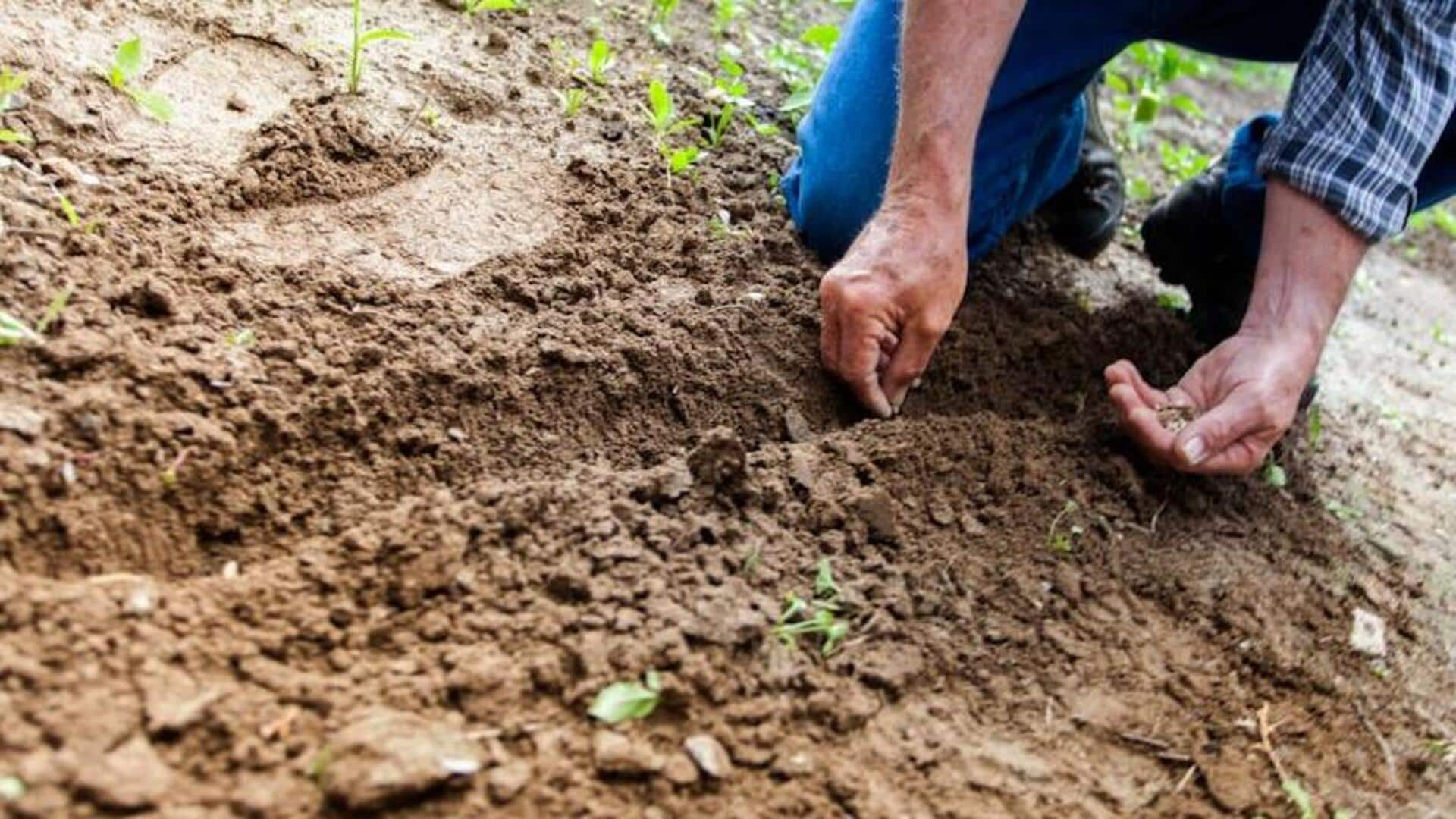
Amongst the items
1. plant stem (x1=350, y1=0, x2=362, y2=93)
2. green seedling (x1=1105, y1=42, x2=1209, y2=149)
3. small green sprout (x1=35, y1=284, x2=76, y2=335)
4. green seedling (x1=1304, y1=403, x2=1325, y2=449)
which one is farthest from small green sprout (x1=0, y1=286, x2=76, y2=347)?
green seedling (x1=1105, y1=42, x2=1209, y2=149)

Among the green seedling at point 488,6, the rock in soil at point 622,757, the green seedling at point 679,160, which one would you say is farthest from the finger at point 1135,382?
the green seedling at point 488,6

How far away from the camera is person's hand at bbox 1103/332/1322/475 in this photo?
1.82 m

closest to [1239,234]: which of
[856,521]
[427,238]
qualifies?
[856,521]

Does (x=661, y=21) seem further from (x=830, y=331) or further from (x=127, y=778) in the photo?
(x=127, y=778)

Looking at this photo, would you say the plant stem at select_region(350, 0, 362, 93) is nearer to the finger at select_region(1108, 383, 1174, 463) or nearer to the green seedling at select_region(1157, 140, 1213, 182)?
the finger at select_region(1108, 383, 1174, 463)

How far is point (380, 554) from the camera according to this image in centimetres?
136

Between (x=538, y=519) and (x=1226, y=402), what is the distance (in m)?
1.12

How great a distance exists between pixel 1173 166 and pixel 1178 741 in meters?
2.43

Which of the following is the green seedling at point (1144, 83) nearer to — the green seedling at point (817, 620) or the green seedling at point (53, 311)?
the green seedling at point (817, 620)

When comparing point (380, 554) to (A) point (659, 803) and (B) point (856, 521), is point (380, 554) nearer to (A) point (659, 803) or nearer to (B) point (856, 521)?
(A) point (659, 803)

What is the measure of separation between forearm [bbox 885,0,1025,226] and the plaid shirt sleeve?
0.58 m

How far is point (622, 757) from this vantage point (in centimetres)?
120

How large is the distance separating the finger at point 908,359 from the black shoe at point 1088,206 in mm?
918

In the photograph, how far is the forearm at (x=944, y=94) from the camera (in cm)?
181
